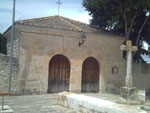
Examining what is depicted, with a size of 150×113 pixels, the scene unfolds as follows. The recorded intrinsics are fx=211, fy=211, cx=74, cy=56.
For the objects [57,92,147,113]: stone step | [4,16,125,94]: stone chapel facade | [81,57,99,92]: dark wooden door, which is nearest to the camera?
[57,92,147,113]: stone step

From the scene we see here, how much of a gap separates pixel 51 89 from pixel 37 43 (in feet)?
8.79

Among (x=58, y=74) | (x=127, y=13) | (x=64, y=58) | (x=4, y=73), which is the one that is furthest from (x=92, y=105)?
(x=127, y=13)

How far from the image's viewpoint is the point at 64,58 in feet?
39.8

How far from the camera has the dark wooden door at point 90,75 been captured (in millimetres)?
12727

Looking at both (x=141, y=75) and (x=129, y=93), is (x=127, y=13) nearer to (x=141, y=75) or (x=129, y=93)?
(x=141, y=75)

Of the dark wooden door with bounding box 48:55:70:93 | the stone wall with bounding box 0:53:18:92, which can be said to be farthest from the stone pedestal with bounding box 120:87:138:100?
the stone wall with bounding box 0:53:18:92

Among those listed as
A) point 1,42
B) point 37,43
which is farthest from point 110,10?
point 1,42

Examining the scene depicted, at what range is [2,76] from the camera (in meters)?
10.3

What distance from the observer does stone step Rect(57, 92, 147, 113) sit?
5202 millimetres

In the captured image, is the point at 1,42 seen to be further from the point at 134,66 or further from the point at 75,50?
the point at 134,66

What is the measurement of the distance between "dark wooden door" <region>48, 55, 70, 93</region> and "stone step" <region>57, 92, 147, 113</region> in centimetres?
365

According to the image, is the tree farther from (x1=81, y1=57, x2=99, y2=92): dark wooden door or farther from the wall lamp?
(x1=81, y1=57, x2=99, y2=92): dark wooden door

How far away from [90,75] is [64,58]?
Result: 6.64 feet

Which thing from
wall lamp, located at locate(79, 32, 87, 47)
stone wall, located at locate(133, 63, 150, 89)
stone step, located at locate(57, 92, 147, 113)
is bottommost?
stone step, located at locate(57, 92, 147, 113)
